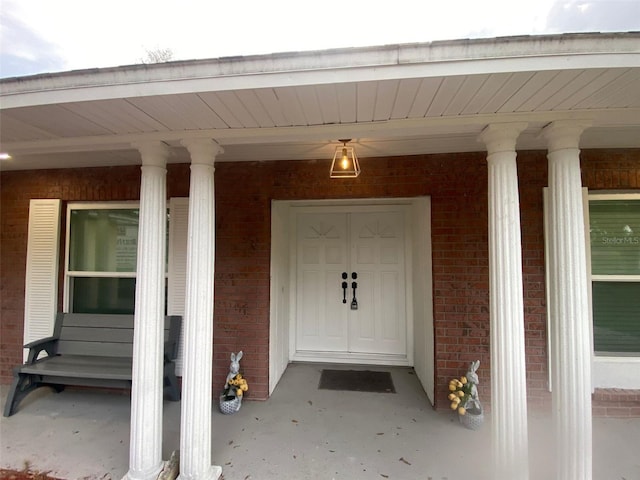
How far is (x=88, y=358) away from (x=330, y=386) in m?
2.61

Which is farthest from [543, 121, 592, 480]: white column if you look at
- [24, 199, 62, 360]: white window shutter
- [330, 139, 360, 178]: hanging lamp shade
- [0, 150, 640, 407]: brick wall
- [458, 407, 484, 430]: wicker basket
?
[24, 199, 62, 360]: white window shutter

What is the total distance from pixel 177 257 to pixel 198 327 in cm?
150

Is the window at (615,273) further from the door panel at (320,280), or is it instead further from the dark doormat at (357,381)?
the door panel at (320,280)

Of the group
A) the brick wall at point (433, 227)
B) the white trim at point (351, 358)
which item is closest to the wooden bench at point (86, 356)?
the brick wall at point (433, 227)

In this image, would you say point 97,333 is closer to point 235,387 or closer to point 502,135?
point 235,387

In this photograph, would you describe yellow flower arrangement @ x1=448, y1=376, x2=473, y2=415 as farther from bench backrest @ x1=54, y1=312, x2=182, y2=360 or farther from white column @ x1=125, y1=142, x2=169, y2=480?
bench backrest @ x1=54, y1=312, x2=182, y2=360

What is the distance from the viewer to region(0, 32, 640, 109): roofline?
1302 mm

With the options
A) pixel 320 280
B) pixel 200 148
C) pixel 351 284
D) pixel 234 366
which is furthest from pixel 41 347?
pixel 351 284

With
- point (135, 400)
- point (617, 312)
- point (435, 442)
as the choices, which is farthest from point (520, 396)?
point (135, 400)

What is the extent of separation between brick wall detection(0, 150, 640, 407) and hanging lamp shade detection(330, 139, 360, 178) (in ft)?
0.72

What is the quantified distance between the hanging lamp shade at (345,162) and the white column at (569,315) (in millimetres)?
1285

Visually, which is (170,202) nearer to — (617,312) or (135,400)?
(135,400)

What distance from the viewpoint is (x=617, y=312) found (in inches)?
112

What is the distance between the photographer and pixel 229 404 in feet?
9.35
